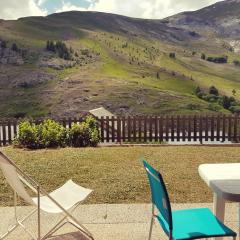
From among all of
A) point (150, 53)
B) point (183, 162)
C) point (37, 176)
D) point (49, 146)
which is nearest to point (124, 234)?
point (37, 176)

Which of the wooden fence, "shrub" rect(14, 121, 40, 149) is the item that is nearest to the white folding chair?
"shrub" rect(14, 121, 40, 149)

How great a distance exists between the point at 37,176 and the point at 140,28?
18975 centimetres

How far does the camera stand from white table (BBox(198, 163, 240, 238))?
380 cm

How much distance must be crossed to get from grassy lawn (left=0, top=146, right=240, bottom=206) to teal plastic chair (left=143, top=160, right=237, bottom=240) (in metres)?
2.94

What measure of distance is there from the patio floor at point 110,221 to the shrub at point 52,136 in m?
5.82

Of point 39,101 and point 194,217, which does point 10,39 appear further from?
point 194,217

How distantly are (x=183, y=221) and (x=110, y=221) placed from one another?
2087mm

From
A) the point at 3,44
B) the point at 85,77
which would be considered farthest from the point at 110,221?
the point at 3,44

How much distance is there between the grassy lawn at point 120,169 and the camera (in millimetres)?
7457

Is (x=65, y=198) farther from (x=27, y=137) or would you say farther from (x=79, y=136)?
(x=79, y=136)

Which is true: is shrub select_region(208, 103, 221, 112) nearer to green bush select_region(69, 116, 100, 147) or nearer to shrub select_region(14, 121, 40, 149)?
green bush select_region(69, 116, 100, 147)

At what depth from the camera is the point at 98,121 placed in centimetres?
1525

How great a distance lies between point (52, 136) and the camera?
12.6 meters

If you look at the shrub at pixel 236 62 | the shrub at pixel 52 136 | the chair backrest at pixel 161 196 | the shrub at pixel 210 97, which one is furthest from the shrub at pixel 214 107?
the shrub at pixel 236 62
